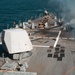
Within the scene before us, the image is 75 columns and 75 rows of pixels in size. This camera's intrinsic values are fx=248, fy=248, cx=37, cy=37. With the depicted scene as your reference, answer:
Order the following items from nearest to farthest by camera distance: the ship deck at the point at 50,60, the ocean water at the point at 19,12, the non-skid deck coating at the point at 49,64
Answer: the non-skid deck coating at the point at 49,64 < the ship deck at the point at 50,60 < the ocean water at the point at 19,12

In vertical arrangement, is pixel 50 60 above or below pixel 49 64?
above

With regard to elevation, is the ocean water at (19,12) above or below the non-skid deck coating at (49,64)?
above

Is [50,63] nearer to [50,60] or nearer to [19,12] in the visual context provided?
[50,60]

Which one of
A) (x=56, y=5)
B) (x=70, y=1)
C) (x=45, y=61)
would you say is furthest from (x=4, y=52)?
(x=56, y=5)

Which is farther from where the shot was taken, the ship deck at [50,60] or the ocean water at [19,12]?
the ocean water at [19,12]

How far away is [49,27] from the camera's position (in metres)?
86.2

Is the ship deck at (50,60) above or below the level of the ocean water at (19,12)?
Result: below

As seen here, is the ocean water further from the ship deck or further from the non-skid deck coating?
the non-skid deck coating

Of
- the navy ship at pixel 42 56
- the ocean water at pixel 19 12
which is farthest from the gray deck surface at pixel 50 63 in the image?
the ocean water at pixel 19 12

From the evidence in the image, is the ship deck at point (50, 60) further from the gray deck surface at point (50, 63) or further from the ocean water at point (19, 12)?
the ocean water at point (19, 12)

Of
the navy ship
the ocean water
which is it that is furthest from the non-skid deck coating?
the ocean water

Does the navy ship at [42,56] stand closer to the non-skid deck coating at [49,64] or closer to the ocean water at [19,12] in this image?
the non-skid deck coating at [49,64]

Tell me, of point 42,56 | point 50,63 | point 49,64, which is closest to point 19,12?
point 42,56

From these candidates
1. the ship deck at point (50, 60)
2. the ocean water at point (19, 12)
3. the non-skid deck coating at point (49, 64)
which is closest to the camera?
the non-skid deck coating at point (49, 64)
